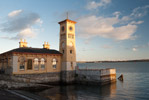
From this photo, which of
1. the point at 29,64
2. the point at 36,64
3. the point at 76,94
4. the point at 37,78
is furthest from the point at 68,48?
the point at 76,94

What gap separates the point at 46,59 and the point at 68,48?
747 centimetres

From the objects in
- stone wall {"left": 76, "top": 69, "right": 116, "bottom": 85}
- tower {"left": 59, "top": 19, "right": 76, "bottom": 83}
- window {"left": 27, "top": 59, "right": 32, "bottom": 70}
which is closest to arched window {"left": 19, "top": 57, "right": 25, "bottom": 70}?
window {"left": 27, "top": 59, "right": 32, "bottom": 70}

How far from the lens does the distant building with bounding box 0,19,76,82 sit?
3247 centimetres

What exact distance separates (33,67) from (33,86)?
6.34 m

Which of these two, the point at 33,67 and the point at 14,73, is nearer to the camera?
the point at 14,73

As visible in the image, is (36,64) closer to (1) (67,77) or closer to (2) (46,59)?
(2) (46,59)

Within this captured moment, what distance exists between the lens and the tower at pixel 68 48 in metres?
38.7

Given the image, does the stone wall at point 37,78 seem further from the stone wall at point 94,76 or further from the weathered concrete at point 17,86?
the stone wall at point 94,76

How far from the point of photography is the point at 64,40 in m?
39.9

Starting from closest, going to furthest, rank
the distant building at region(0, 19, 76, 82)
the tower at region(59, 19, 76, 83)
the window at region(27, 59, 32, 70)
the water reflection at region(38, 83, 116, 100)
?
1. the water reflection at region(38, 83, 116, 100)
2. the distant building at region(0, 19, 76, 82)
3. the window at region(27, 59, 32, 70)
4. the tower at region(59, 19, 76, 83)

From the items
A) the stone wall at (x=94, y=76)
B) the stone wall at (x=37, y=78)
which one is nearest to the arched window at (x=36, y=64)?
the stone wall at (x=37, y=78)

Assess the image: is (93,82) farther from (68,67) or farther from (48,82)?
(48,82)

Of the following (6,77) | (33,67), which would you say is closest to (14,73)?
(6,77)

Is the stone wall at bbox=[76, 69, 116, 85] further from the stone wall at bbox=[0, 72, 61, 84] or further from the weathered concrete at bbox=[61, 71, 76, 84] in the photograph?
the stone wall at bbox=[0, 72, 61, 84]
